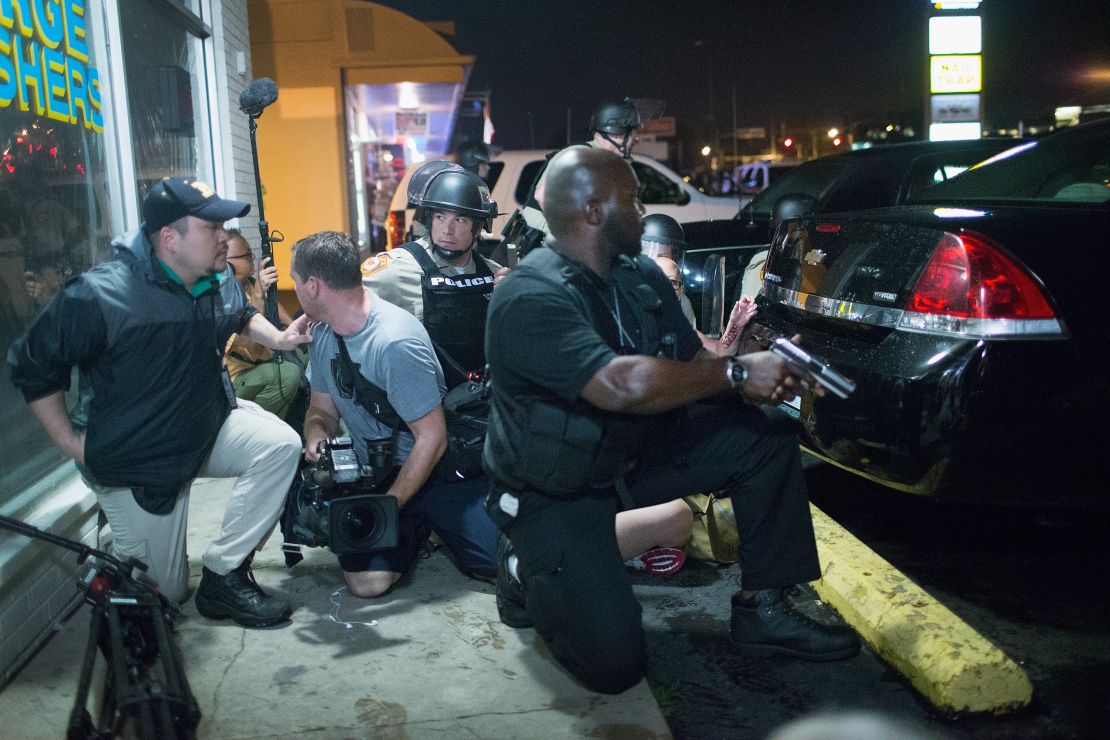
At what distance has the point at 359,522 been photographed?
12.5 ft

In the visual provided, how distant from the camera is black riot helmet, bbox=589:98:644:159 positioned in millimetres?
5676

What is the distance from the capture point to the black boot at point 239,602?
3627 millimetres

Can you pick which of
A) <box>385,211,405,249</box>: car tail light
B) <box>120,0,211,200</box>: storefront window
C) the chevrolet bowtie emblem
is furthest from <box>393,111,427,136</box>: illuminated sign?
the chevrolet bowtie emblem

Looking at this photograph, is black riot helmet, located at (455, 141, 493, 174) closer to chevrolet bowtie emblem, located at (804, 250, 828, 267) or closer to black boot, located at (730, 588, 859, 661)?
chevrolet bowtie emblem, located at (804, 250, 828, 267)

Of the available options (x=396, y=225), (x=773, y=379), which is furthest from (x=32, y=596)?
(x=396, y=225)

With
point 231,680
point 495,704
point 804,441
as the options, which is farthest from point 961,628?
point 231,680

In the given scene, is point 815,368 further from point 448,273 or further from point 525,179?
point 525,179

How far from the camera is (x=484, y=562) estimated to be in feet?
13.1

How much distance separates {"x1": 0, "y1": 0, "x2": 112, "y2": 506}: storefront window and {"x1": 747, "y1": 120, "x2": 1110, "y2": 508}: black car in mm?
3113

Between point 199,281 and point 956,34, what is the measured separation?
18.0m

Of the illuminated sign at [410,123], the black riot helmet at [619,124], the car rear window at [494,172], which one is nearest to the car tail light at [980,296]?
the black riot helmet at [619,124]

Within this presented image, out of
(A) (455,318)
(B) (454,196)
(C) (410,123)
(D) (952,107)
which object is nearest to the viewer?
(A) (455,318)

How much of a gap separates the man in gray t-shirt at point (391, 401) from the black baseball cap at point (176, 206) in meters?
0.43

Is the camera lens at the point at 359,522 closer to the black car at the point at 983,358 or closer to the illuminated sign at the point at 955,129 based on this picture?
the black car at the point at 983,358
